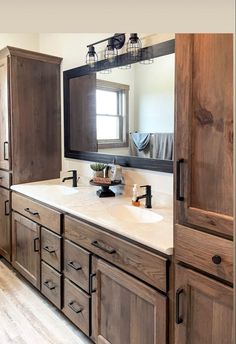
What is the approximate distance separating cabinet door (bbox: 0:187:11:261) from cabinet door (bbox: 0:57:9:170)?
0.28m

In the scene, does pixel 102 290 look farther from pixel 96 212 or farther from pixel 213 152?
pixel 213 152

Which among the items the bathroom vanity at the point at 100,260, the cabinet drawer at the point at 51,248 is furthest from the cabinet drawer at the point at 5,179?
the cabinet drawer at the point at 51,248

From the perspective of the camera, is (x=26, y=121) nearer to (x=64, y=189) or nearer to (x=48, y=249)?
(x=64, y=189)

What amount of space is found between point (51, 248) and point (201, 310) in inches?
49.3

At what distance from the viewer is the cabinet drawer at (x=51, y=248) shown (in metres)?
2.08

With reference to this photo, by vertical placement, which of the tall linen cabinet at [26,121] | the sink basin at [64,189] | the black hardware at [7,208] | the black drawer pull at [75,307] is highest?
the tall linen cabinet at [26,121]

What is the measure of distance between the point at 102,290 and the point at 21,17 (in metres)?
1.54

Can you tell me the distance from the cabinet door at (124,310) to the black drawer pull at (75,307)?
0.47ft

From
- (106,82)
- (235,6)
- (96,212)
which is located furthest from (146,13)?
(106,82)

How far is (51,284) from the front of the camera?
7.25ft

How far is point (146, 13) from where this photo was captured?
1.38 ft

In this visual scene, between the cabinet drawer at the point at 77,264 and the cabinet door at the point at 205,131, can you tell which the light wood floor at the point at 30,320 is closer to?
the cabinet drawer at the point at 77,264

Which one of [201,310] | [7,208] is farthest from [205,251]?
[7,208]

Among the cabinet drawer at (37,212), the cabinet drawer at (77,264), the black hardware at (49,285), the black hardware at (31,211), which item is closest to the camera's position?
the cabinet drawer at (77,264)
